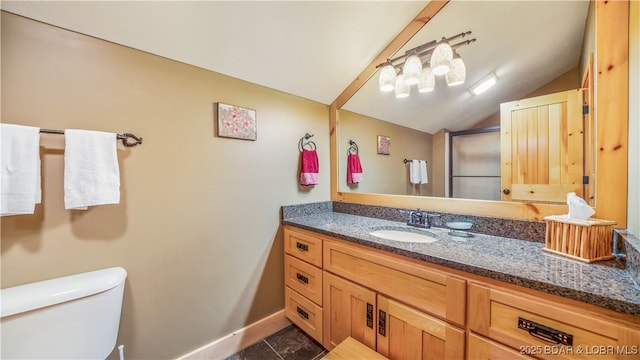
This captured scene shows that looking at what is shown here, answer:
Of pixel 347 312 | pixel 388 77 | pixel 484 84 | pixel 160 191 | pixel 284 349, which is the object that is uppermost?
pixel 388 77

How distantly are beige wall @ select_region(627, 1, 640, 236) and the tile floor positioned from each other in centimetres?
161

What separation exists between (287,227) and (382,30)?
1.48m

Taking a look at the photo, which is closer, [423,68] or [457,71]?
[457,71]

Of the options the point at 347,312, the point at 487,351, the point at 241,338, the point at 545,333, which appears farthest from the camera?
the point at 241,338

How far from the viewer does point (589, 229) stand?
2.79ft

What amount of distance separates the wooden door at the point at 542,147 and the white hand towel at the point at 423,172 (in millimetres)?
423

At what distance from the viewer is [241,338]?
1.57m

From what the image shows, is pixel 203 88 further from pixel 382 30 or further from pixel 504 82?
pixel 504 82

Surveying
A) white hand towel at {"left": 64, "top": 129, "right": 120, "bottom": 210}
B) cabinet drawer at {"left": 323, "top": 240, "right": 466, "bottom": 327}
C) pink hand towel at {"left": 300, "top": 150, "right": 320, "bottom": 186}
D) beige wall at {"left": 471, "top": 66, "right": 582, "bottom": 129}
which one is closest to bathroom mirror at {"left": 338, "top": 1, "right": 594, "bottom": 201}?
beige wall at {"left": 471, "top": 66, "right": 582, "bottom": 129}

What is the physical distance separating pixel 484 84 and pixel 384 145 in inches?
29.0

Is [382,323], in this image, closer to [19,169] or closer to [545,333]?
[545,333]

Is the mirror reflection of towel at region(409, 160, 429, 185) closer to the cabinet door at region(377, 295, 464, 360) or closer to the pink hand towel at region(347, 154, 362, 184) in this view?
the pink hand towel at region(347, 154, 362, 184)

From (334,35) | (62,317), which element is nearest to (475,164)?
(334,35)

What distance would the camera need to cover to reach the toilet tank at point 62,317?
0.82 metres
